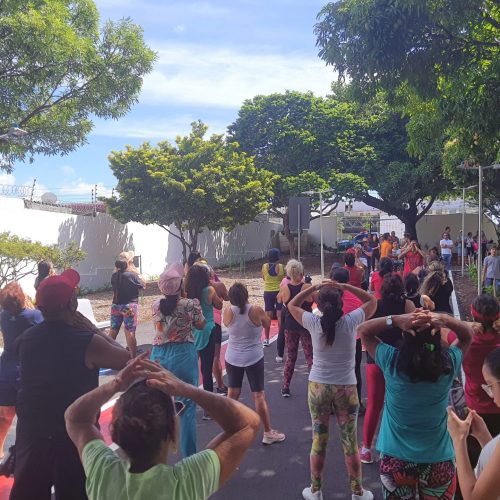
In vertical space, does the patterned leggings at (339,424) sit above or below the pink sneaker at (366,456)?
above

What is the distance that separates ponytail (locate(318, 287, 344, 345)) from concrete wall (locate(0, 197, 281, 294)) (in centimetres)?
1181

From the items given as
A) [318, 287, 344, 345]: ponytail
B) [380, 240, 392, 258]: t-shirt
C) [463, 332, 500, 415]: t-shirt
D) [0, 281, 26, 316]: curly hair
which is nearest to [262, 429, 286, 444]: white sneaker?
[318, 287, 344, 345]: ponytail

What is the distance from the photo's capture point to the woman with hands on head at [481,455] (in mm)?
1884

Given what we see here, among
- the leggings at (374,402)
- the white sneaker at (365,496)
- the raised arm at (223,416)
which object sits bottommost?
the white sneaker at (365,496)

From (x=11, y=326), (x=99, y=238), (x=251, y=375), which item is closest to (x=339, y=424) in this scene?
(x=251, y=375)

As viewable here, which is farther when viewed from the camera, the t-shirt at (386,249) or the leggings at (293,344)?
the t-shirt at (386,249)

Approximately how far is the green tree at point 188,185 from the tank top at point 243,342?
595 inches

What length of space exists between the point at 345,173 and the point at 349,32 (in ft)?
70.7

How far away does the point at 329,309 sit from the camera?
3.96 m

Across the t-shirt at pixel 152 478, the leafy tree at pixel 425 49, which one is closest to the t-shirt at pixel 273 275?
the leafy tree at pixel 425 49

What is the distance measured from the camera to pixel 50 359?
2.77m

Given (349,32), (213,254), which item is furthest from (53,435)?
(213,254)

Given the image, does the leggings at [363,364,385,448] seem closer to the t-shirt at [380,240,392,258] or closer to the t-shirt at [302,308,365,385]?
the t-shirt at [302,308,365,385]

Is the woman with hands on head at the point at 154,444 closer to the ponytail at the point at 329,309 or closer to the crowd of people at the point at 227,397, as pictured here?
the crowd of people at the point at 227,397
